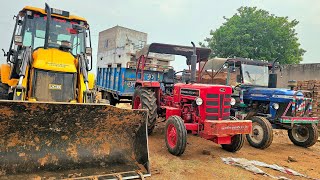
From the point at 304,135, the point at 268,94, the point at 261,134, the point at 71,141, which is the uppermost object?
the point at 268,94

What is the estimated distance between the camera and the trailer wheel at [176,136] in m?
4.97

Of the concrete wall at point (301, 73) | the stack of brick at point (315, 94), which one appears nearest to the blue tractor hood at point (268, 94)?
the stack of brick at point (315, 94)

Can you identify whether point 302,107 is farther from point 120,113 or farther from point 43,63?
point 43,63

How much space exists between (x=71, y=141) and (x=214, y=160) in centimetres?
286

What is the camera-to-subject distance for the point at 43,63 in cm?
461

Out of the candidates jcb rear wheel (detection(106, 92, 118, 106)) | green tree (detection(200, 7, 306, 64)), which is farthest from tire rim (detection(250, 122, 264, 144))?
green tree (detection(200, 7, 306, 64))

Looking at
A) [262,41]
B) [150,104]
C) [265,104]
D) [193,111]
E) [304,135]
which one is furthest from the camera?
[262,41]

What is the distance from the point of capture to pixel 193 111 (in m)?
5.70

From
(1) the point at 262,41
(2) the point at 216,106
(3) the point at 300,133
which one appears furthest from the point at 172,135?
(1) the point at 262,41

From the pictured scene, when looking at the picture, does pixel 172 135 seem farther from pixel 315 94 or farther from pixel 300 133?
pixel 315 94

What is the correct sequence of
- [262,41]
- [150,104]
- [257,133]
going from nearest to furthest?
[150,104]
[257,133]
[262,41]

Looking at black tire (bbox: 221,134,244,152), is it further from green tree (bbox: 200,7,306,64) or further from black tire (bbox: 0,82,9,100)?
green tree (bbox: 200,7,306,64)

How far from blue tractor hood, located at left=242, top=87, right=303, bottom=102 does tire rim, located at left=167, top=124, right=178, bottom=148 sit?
3469mm

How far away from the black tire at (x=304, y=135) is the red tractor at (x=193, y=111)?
9.07ft
